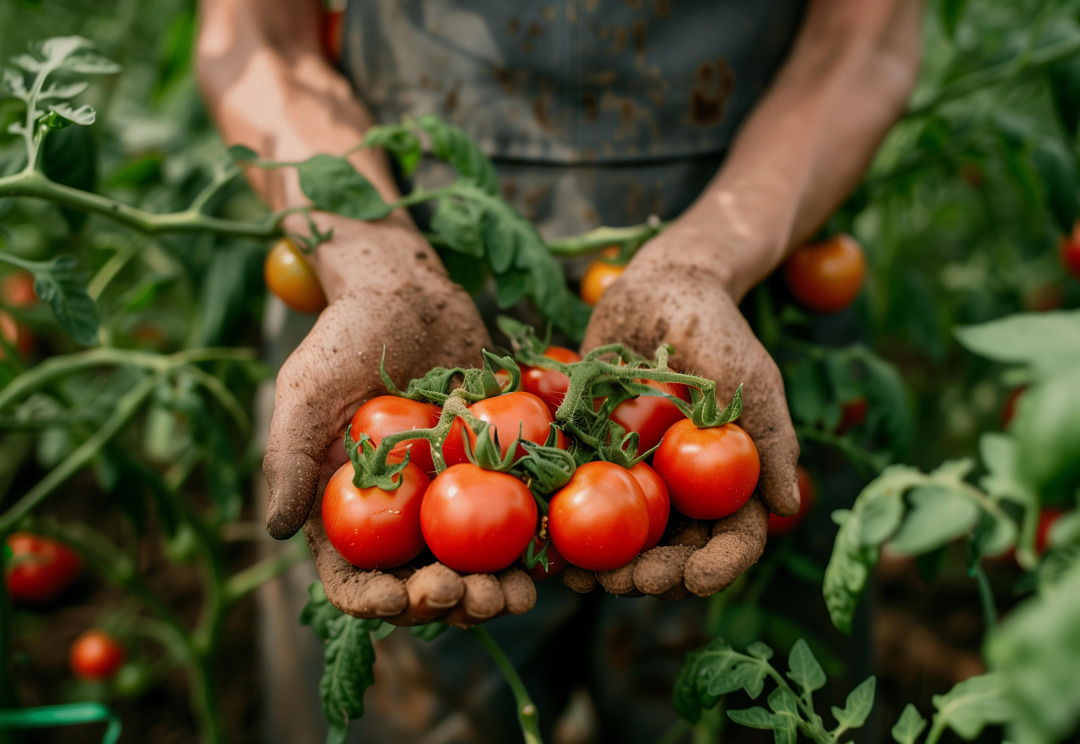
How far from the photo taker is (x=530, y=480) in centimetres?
80

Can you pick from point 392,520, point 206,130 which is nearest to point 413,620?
point 392,520

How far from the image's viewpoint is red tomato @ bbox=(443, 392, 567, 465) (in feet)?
2.61

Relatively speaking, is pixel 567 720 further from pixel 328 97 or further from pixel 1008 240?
pixel 1008 240

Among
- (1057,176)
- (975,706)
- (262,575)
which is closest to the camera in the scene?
(975,706)

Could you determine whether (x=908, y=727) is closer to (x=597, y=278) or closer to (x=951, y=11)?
(x=597, y=278)

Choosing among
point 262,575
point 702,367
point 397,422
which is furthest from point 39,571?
point 702,367

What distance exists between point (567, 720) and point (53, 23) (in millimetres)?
2473

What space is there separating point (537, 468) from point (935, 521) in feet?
1.24

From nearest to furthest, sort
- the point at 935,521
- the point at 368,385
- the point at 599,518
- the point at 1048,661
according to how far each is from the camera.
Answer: the point at 1048,661 < the point at 935,521 < the point at 599,518 < the point at 368,385

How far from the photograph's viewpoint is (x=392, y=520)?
29.9 inches

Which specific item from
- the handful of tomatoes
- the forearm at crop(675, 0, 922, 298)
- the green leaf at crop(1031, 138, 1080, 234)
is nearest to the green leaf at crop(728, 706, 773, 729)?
the handful of tomatoes

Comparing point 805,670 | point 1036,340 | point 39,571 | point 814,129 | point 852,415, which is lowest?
point 39,571

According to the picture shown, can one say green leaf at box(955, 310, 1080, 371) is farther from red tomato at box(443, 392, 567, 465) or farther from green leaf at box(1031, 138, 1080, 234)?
green leaf at box(1031, 138, 1080, 234)

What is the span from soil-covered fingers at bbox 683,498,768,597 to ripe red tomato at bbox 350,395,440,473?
312 millimetres
